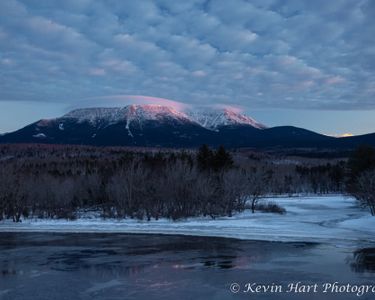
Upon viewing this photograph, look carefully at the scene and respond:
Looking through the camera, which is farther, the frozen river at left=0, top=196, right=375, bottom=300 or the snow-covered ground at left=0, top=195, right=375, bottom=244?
the snow-covered ground at left=0, top=195, right=375, bottom=244

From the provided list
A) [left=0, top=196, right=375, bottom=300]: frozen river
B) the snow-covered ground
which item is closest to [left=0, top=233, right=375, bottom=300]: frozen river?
[left=0, top=196, right=375, bottom=300]: frozen river

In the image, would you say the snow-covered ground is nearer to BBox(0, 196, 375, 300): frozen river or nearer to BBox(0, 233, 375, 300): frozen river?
BBox(0, 196, 375, 300): frozen river

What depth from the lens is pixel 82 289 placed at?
1795cm

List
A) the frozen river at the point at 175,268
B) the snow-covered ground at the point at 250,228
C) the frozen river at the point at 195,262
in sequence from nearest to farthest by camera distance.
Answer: the frozen river at the point at 175,268
the frozen river at the point at 195,262
the snow-covered ground at the point at 250,228

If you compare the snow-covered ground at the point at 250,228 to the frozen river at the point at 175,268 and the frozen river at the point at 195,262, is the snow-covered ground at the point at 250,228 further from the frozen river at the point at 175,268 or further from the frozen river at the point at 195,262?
the frozen river at the point at 175,268

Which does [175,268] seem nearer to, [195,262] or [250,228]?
[195,262]

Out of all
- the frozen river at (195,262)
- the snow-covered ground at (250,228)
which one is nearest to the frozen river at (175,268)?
the frozen river at (195,262)

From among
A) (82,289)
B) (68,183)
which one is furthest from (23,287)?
(68,183)

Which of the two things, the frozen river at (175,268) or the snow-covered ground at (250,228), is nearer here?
the frozen river at (175,268)

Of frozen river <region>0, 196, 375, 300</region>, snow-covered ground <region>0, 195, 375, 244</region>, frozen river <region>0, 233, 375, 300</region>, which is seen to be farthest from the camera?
snow-covered ground <region>0, 195, 375, 244</region>

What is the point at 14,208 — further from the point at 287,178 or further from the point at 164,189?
the point at 287,178

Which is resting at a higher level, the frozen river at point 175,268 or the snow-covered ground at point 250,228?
the frozen river at point 175,268

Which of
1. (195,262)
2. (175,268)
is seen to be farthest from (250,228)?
(175,268)

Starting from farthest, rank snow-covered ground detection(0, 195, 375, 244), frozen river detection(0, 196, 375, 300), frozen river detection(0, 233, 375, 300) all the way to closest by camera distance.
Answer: snow-covered ground detection(0, 195, 375, 244), frozen river detection(0, 196, 375, 300), frozen river detection(0, 233, 375, 300)
